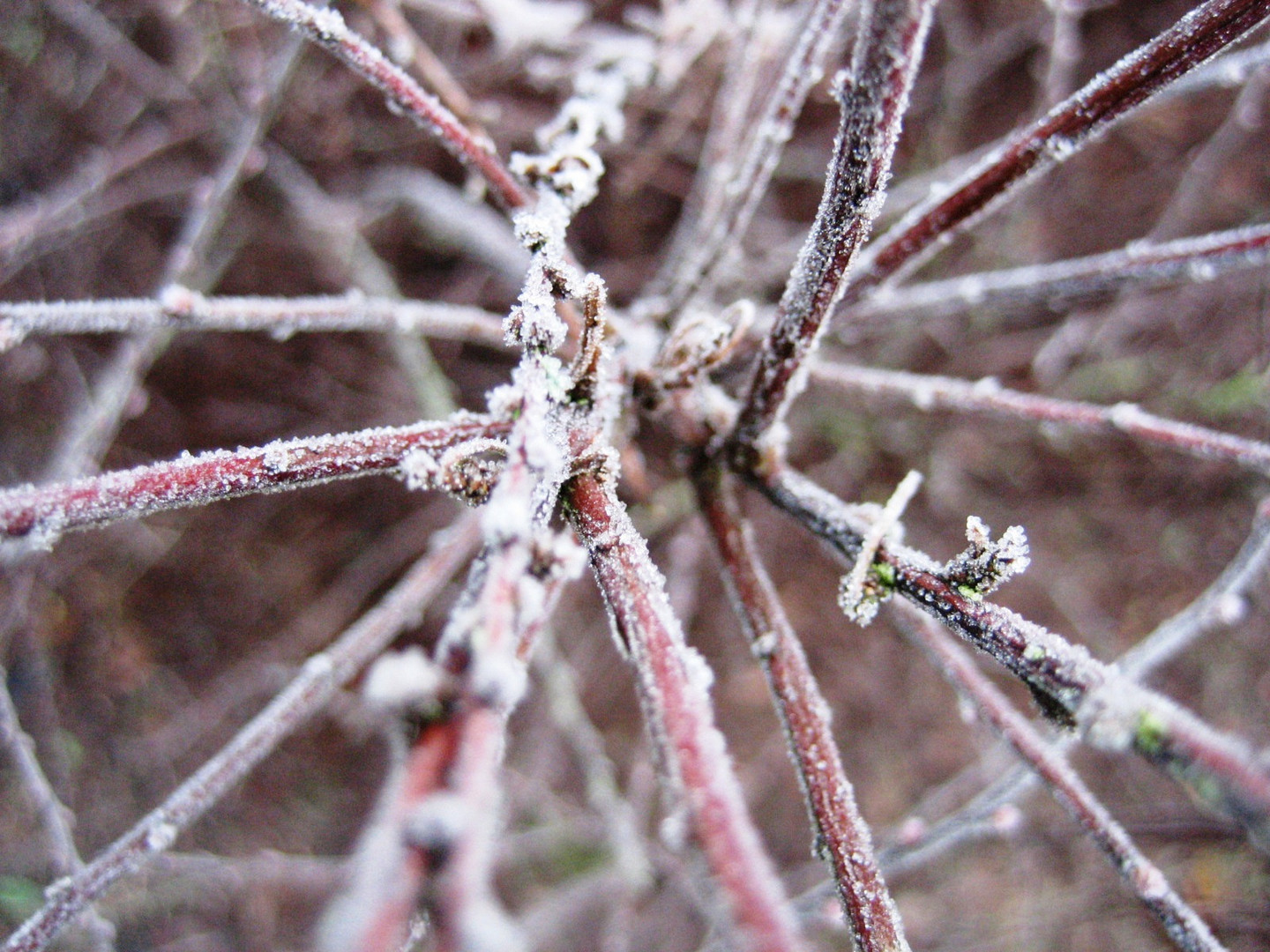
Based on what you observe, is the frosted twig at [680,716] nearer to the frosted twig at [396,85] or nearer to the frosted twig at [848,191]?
the frosted twig at [848,191]

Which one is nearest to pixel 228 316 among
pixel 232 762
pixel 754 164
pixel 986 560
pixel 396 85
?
pixel 396 85

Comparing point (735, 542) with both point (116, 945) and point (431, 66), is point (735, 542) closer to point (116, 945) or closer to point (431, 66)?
point (431, 66)

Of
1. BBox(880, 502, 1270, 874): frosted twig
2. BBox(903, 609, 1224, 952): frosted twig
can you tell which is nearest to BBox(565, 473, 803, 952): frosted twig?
BBox(903, 609, 1224, 952): frosted twig

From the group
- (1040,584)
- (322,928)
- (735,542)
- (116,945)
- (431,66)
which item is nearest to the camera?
(322,928)

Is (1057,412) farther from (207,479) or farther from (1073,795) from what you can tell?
(207,479)

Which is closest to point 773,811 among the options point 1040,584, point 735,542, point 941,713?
Result: point 941,713
